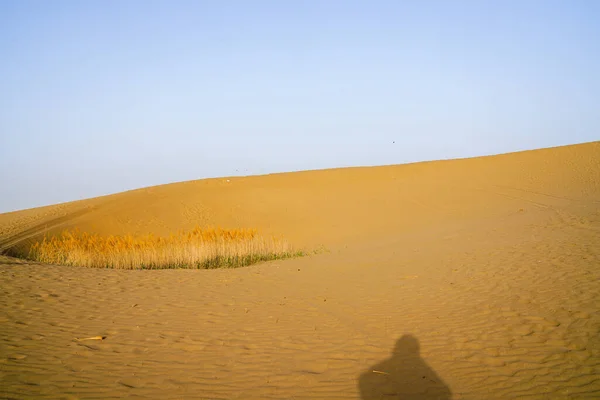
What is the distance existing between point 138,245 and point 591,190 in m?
22.8

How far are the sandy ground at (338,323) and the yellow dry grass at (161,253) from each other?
1963 mm

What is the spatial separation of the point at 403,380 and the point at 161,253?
1124 centimetres

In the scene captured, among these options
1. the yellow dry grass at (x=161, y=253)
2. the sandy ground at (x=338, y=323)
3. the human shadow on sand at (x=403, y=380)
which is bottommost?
the human shadow on sand at (x=403, y=380)

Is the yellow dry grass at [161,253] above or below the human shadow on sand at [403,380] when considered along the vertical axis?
above

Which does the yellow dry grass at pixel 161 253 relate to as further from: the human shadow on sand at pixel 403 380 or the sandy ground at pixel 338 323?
the human shadow on sand at pixel 403 380

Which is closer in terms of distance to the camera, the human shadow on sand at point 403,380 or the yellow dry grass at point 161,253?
the human shadow on sand at point 403,380

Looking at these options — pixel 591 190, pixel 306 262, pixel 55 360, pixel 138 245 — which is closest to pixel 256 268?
pixel 306 262

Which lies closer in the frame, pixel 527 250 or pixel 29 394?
pixel 29 394

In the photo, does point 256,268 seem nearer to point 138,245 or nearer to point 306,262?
point 306,262

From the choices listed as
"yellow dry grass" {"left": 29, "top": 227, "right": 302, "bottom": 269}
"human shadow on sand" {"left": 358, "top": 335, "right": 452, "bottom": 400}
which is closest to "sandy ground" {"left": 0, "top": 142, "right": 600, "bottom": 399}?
"human shadow on sand" {"left": 358, "top": 335, "right": 452, "bottom": 400}

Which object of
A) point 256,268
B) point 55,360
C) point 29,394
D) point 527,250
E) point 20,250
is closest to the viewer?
point 29,394

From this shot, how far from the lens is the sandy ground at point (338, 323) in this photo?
518 centimetres

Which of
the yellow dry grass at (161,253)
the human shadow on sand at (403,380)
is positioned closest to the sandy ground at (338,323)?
the human shadow on sand at (403,380)

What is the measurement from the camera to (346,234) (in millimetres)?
24141
